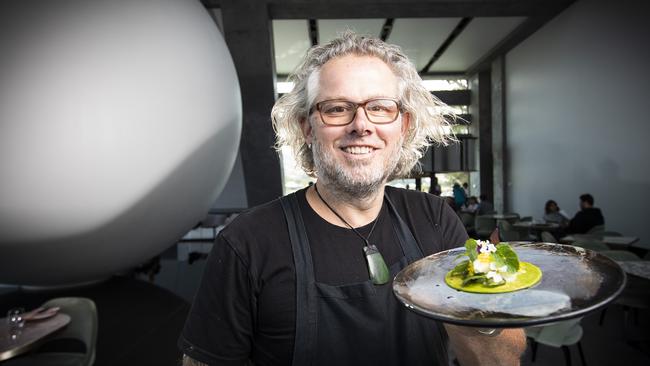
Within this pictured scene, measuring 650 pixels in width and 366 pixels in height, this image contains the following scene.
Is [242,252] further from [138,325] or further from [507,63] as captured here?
[507,63]

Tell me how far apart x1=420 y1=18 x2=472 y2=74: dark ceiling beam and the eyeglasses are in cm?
841

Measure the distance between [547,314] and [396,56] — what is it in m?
0.83

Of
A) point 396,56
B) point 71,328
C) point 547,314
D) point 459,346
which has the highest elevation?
point 396,56

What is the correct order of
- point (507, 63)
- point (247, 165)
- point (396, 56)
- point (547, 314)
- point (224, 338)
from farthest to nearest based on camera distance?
point (507, 63) → point (247, 165) → point (396, 56) → point (224, 338) → point (547, 314)

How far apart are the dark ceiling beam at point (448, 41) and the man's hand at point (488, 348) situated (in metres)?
8.61

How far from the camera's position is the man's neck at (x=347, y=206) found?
112cm

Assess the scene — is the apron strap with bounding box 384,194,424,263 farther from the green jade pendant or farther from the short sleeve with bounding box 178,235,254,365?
the short sleeve with bounding box 178,235,254,365

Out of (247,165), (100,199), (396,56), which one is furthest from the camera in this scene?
(247,165)

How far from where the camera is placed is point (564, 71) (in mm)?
7613

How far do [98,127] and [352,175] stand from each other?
1663 millimetres

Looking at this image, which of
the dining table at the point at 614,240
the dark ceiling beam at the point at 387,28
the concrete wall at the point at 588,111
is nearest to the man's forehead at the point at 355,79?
the dining table at the point at 614,240

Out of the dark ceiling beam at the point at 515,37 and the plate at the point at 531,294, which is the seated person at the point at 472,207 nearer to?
the dark ceiling beam at the point at 515,37

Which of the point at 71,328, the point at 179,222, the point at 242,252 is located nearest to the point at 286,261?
the point at 242,252

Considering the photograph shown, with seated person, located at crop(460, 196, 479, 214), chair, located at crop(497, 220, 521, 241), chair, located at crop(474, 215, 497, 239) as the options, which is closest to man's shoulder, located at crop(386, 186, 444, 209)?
chair, located at crop(497, 220, 521, 241)
